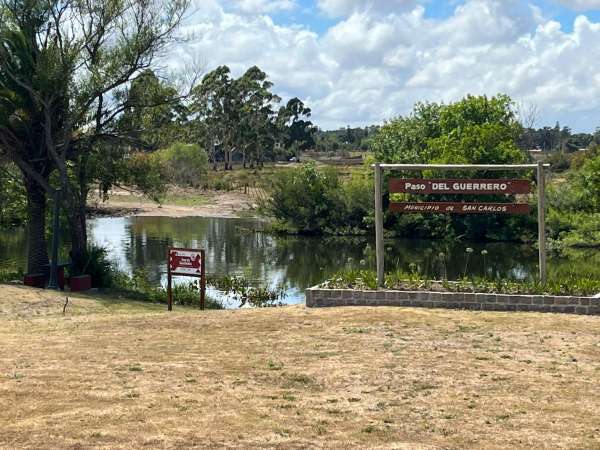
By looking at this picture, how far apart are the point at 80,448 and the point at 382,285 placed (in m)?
9.79

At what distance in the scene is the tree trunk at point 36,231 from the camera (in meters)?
23.5

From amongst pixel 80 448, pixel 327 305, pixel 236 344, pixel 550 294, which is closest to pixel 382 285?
pixel 327 305

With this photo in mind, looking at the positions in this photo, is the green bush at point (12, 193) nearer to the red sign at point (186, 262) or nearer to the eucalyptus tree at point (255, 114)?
the red sign at point (186, 262)

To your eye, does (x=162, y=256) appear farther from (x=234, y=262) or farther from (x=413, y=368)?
(x=413, y=368)

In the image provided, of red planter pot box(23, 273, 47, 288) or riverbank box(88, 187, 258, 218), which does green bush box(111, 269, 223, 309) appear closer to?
red planter pot box(23, 273, 47, 288)

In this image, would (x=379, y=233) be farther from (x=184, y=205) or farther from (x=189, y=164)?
(x=189, y=164)

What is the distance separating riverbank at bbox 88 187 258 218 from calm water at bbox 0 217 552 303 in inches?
224

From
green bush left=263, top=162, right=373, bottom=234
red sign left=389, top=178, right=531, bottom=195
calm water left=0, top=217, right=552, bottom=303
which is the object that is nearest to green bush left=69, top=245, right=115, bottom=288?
calm water left=0, top=217, right=552, bottom=303

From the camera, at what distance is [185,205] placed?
72750 mm

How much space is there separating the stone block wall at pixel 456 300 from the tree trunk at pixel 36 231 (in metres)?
10.5

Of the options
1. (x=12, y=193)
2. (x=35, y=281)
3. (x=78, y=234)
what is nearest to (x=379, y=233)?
(x=35, y=281)

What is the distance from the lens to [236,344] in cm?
1216

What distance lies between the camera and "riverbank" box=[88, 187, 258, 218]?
6525 centimetres

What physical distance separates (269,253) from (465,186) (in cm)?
2663
